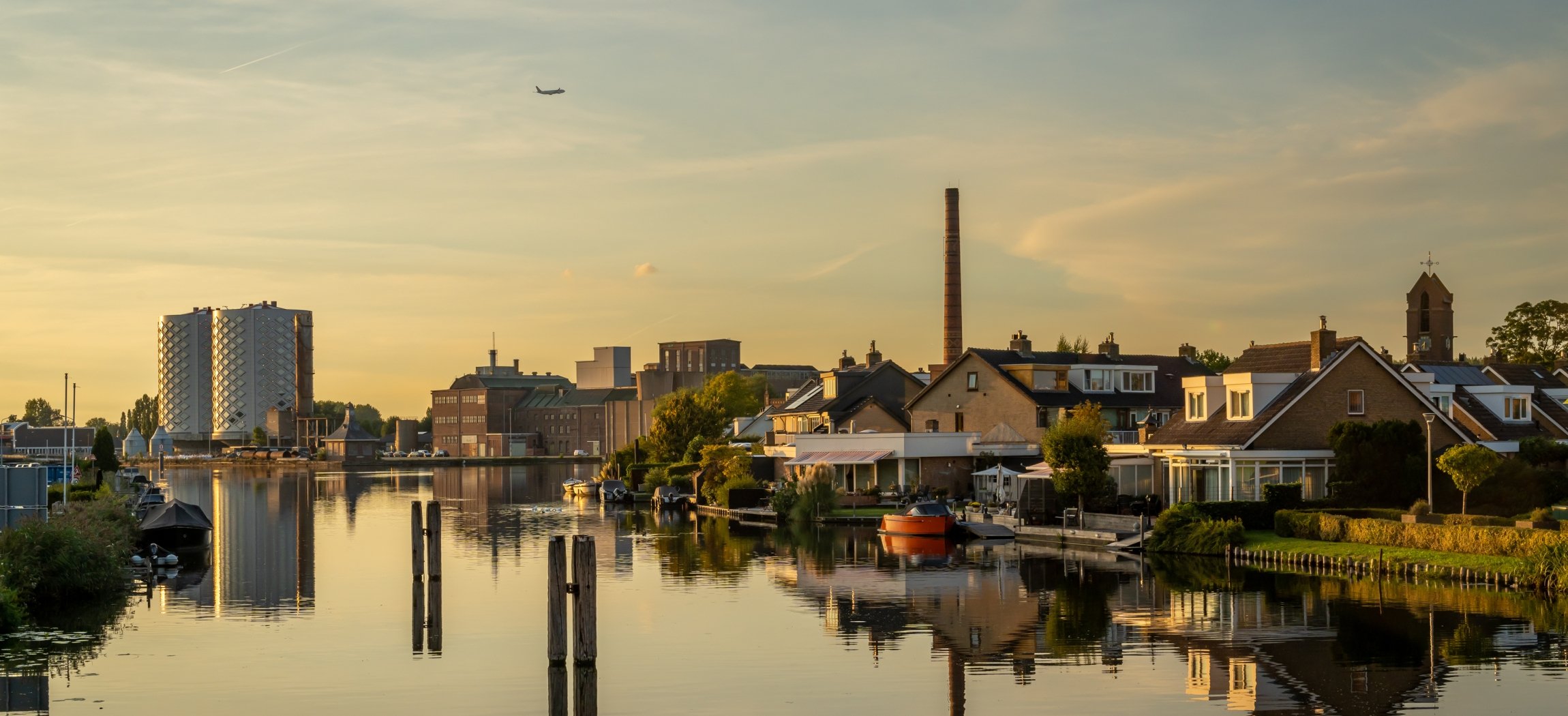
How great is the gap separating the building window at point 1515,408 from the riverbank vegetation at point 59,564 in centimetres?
5269

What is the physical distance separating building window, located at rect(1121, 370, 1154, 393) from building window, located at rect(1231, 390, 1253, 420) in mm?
23499

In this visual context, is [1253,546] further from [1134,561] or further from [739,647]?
[739,647]

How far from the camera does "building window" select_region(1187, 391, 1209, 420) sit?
2464 inches

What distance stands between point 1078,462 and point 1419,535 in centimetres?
1568

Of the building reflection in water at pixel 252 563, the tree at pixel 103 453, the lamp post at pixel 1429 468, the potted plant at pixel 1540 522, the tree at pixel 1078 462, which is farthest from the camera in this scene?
the tree at pixel 103 453

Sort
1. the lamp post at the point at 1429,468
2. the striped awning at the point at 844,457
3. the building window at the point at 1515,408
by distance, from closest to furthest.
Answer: the lamp post at the point at 1429,468 < the building window at the point at 1515,408 < the striped awning at the point at 844,457

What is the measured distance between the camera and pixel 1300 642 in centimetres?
3347

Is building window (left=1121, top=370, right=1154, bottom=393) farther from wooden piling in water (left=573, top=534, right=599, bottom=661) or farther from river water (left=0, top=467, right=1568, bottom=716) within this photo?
wooden piling in water (left=573, top=534, right=599, bottom=661)

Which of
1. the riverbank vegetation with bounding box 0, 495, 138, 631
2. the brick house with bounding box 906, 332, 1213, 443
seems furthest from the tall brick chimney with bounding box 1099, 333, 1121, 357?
the riverbank vegetation with bounding box 0, 495, 138, 631

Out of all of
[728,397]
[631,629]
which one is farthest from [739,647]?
[728,397]

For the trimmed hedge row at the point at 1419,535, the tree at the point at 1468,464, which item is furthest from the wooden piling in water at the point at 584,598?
the tree at the point at 1468,464

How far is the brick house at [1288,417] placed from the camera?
57906mm

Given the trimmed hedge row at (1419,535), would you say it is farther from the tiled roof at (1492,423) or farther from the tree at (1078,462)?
the tiled roof at (1492,423)

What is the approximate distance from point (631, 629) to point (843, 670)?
786cm
